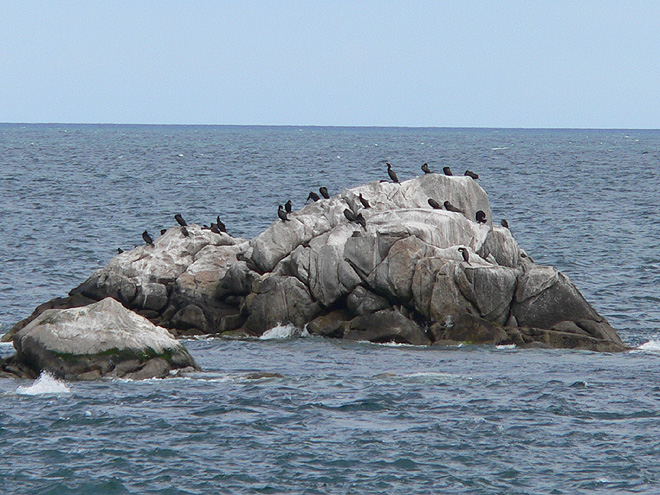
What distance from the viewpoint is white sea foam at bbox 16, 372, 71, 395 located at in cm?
2400

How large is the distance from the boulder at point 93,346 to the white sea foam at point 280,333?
5590 mm

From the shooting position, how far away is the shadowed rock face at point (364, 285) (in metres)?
30.1

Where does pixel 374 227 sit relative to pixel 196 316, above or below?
above

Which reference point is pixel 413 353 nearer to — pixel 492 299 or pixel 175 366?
pixel 492 299

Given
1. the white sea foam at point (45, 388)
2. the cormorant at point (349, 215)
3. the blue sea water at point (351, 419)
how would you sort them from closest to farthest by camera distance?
the blue sea water at point (351, 419) → the white sea foam at point (45, 388) → the cormorant at point (349, 215)

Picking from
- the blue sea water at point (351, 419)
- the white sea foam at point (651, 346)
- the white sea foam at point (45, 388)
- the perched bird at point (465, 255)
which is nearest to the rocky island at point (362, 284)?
the perched bird at point (465, 255)

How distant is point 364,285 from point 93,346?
9.24 meters

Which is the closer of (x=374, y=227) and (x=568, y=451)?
(x=568, y=451)

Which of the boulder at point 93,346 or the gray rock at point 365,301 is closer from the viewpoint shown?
the boulder at point 93,346

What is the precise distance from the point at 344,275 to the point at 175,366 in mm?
7050

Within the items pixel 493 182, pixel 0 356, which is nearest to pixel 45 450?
pixel 0 356

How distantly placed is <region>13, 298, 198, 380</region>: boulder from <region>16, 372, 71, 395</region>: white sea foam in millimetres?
410

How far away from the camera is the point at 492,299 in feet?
99.0

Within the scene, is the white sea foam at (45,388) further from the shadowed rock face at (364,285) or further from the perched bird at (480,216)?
the perched bird at (480,216)
